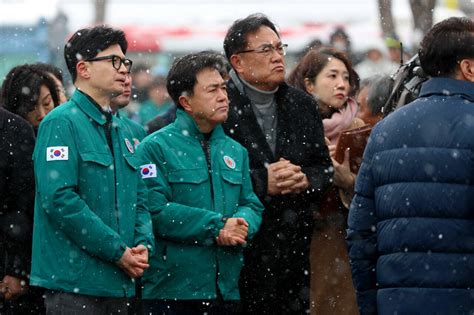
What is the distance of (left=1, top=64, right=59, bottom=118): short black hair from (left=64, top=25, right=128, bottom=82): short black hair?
119cm

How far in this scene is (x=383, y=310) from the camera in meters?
6.22

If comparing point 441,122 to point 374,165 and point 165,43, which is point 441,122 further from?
point 165,43

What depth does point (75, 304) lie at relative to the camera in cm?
675

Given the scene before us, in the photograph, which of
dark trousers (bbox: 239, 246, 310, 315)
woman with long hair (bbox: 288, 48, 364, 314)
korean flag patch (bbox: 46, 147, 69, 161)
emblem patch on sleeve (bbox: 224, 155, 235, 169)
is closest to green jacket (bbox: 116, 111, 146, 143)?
emblem patch on sleeve (bbox: 224, 155, 235, 169)

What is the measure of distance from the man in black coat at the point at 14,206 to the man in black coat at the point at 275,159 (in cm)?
132

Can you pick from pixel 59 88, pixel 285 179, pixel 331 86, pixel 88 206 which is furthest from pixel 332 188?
pixel 88 206

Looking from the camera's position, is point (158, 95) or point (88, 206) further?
point (158, 95)

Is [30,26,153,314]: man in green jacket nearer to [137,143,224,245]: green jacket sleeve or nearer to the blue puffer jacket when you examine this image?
[137,143,224,245]: green jacket sleeve

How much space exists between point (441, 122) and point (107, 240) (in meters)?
1.80

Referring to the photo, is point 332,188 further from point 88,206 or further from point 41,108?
point 88,206

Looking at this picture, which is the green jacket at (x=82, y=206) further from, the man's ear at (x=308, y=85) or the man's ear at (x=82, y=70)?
the man's ear at (x=308, y=85)

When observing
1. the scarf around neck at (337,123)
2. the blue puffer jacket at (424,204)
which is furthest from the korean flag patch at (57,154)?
the scarf around neck at (337,123)

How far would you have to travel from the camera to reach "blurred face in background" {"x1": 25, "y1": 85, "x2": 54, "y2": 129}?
845 cm

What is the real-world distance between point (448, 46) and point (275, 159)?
84.1 inches
